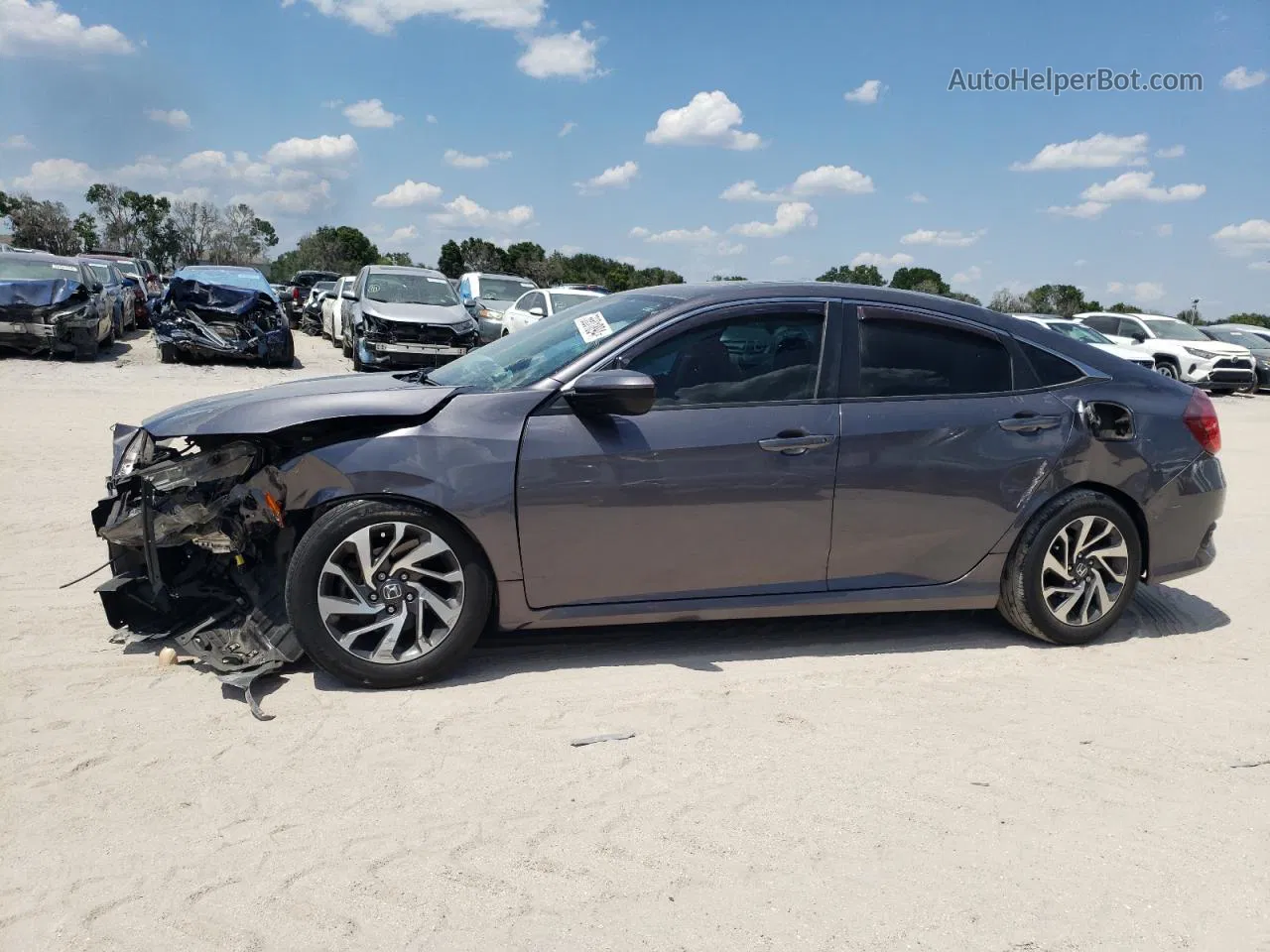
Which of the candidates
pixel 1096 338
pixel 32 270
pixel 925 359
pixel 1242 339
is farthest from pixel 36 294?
pixel 1242 339

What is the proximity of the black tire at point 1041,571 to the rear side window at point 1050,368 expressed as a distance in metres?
0.56

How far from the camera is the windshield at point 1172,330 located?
24.8 meters

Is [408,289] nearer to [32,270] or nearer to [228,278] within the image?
[228,278]

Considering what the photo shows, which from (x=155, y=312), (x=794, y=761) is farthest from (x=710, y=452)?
(x=155, y=312)

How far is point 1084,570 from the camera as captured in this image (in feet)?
16.2

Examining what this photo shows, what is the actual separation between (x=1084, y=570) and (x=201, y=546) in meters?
4.13

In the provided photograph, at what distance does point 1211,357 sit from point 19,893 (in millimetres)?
26342

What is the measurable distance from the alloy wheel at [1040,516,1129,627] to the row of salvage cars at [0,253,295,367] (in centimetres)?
1538

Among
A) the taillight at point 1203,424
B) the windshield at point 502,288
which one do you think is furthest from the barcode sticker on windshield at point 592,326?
the windshield at point 502,288

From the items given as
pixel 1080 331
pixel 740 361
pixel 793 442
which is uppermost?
pixel 1080 331

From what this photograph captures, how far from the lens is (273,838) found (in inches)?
120

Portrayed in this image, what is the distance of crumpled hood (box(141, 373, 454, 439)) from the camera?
4.14 m

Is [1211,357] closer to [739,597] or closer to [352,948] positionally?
[739,597]

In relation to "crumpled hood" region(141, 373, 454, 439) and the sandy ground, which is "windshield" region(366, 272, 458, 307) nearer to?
the sandy ground
